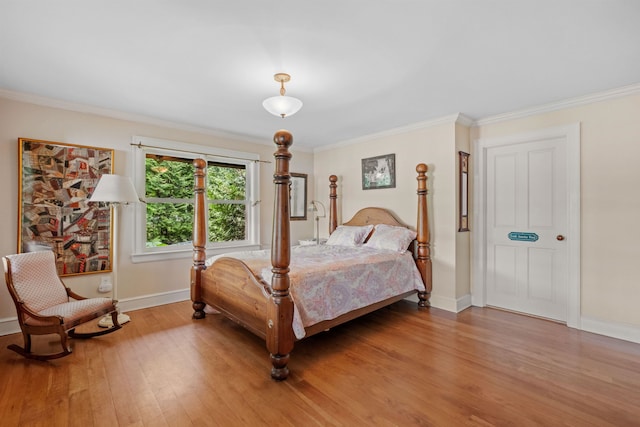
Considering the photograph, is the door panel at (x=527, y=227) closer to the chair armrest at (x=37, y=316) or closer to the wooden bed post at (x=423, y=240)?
the wooden bed post at (x=423, y=240)

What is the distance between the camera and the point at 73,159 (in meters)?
3.12

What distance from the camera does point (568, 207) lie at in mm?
3082

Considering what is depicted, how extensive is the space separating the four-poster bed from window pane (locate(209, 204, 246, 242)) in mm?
915

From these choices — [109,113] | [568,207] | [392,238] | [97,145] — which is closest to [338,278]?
[392,238]

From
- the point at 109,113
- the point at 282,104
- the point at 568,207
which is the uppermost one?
the point at 109,113

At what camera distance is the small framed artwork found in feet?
11.8

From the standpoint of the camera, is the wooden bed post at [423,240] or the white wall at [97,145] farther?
the wooden bed post at [423,240]

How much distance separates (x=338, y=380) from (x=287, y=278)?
79 centimetres

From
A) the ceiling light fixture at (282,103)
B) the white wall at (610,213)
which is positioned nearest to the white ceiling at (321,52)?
the ceiling light fixture at (282,103)

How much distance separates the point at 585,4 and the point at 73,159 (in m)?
4.32

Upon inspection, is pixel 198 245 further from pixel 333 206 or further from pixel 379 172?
pixel 379 172

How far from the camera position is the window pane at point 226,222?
4.28m

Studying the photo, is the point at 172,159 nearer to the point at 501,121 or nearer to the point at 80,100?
the point at 80,100

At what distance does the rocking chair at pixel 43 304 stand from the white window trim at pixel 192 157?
87 centimetres
